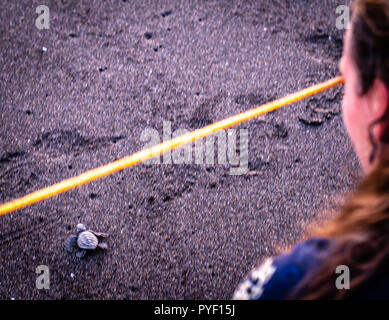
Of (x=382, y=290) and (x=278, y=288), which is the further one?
(x=278, y=288)

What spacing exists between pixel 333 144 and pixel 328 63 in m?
0.69

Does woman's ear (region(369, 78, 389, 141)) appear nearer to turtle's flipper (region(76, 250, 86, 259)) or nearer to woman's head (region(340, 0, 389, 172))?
woman's head (region(340, 0, 389, 172))

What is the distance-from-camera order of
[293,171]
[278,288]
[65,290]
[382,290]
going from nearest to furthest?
1. [382,290]
2. [278,288]
3. [65,290]
4. [293,171]

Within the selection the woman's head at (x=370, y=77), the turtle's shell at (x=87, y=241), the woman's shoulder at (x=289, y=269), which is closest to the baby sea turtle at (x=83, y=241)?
the turtle's shell at (x=87, y=241)

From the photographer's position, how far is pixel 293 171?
234 cm

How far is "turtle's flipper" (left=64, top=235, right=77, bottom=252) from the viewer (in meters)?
2.06

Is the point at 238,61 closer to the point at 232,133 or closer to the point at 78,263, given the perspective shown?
the point at 232,133

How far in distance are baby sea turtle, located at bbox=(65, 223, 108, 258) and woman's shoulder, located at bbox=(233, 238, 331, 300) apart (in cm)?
125

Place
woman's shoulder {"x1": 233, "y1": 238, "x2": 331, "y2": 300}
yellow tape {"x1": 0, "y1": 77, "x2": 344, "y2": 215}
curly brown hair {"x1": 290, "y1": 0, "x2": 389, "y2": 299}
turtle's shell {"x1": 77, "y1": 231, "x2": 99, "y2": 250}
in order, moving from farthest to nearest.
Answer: yellow tape {"x1": 0, "y1": 77, "x2": 344, "y2": 215}, turtle's shell {"x1": 77, "y1": 231, "x2": 99, "y2": 250}, woman's shoulder {"x1": 233, "y1": 238, "x2": 331, "y2": 300}, curly brown hair {"x1": 290, "y1": 0, "x2": 389, "y2": 299}

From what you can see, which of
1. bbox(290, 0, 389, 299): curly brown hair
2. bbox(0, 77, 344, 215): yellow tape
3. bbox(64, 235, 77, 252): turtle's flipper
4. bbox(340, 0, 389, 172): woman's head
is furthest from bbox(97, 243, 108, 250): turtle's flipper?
bbox(340, 0, 389, 172): woman's head

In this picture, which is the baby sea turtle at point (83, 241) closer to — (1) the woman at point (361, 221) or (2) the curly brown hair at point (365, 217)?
(1) the woman at point (361, 221)

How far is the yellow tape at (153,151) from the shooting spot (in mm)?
2180

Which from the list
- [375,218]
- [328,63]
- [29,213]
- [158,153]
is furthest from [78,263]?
[328,63]

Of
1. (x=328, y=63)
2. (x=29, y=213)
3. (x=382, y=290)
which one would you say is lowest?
(x=382, y=290)
